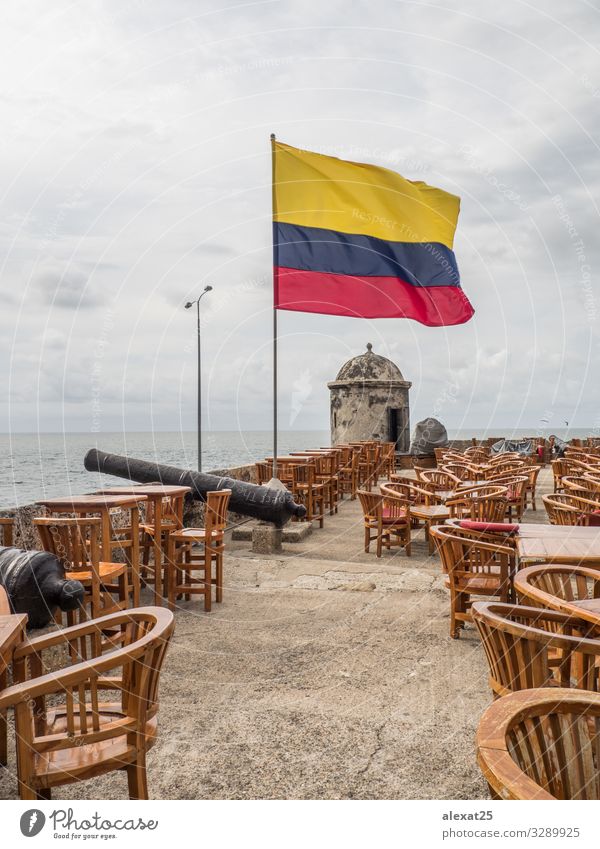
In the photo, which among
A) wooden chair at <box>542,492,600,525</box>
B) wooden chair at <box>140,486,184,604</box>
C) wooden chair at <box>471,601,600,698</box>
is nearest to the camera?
wooden chair at <box>471,601,600,698</box>

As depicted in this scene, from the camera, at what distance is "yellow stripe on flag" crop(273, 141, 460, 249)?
26.8 feet

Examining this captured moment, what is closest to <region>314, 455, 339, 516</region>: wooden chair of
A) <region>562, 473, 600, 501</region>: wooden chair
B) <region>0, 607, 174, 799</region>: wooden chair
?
<region>562, 473, 600, 501</region>: wooden chair

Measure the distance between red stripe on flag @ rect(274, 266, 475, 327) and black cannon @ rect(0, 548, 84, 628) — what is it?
14.3 feet

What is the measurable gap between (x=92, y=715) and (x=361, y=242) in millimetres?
6968

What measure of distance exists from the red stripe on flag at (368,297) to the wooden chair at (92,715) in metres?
5.82

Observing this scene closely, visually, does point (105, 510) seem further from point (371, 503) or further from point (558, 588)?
point (371, 503)

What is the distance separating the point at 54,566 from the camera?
4.57 metres

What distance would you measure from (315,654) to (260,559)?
3.57 m

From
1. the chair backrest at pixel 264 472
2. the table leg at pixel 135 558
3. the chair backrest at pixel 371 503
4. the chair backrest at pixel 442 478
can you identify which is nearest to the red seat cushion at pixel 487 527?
the table leg at pixel 135 558

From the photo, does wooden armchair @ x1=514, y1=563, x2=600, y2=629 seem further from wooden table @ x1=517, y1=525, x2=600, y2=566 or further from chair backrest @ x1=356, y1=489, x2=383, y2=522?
chair backrest @ x1=356, y1=489, x2=383, y2=522

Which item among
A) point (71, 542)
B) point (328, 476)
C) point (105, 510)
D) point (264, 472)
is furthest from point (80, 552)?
point (328, 476)

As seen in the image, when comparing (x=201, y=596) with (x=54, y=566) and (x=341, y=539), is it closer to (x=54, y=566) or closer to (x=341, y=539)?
(x=54, y=566)

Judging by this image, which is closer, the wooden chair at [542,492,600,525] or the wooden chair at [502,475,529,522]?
the wooden chair at [542,492,600,525]
